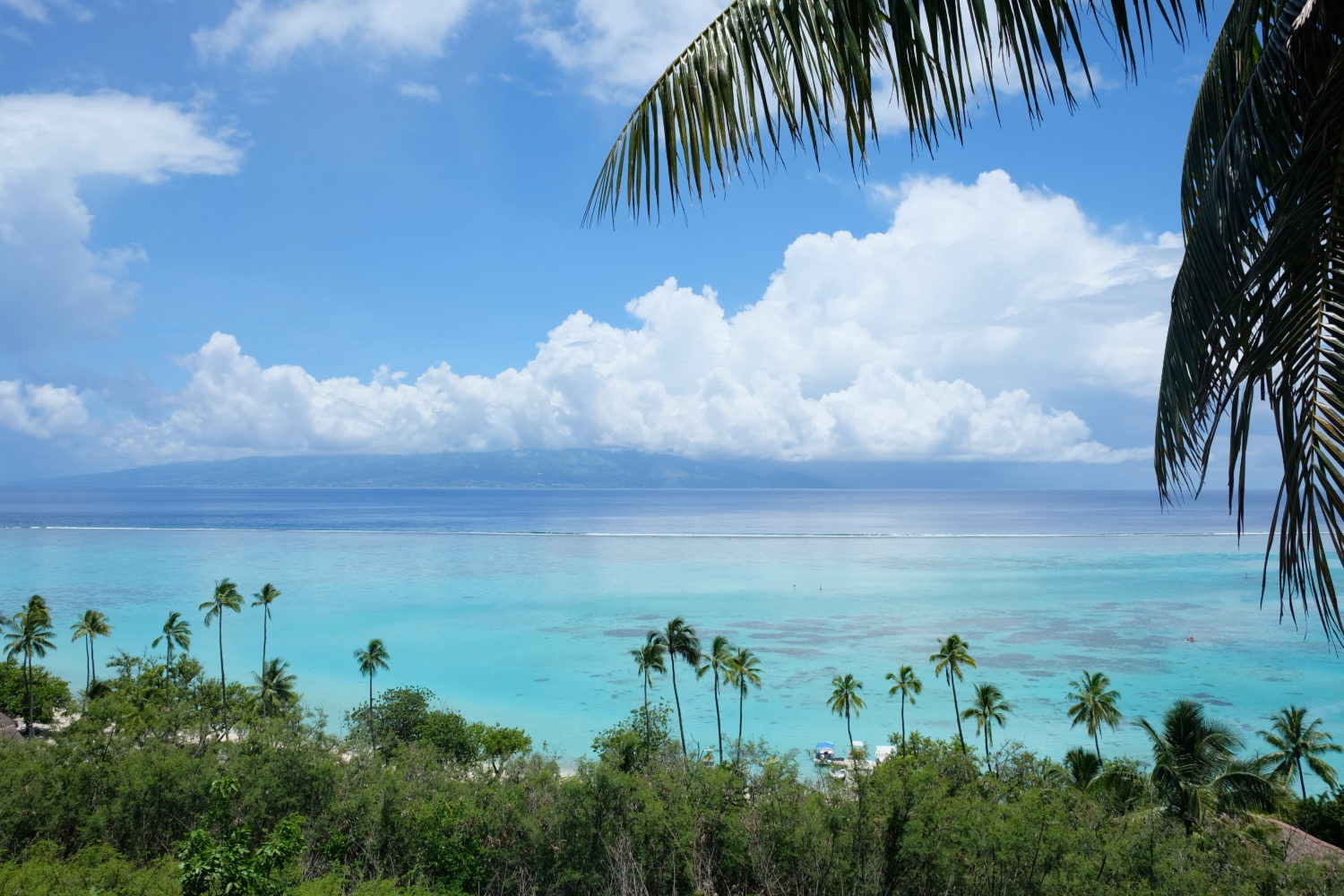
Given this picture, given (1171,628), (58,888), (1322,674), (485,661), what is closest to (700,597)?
(485,661)

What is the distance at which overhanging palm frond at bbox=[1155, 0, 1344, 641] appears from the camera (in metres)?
2.27

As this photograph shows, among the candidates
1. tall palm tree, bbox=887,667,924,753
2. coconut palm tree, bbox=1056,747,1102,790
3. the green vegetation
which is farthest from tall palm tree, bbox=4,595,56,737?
coconut palm tree, bbox=1056,747,1102,790

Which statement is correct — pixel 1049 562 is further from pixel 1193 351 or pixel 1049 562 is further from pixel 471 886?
pixel 1193 351

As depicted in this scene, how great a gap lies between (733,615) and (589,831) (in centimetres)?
4873

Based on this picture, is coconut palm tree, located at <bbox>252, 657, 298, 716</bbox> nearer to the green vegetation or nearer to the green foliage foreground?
the green vegetation

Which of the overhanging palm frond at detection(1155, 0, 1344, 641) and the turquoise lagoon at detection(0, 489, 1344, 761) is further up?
the overhanging palm frond at detection(1155, 0, 1344, 641)

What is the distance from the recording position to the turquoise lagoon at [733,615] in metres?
47.1

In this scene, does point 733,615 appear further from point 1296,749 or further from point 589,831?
point 589,831

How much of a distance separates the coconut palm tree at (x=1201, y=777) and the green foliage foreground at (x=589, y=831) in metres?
1.41

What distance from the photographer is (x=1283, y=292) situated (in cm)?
248

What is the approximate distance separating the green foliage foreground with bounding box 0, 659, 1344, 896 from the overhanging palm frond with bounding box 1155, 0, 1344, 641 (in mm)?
15245

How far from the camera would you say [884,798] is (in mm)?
17547

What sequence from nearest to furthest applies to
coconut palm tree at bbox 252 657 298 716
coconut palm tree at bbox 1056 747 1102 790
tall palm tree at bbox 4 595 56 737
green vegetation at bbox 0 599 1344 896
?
green vegetation at bbox 0 599 1344 896
coconut palm tree at bbox 1056 747 1102 790
tall palm tree at bbox 4 595 56 737
coconut palm tree at bbox 252 657 298 716

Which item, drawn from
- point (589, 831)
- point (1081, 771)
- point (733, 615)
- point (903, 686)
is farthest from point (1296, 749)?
point (733, 615)
